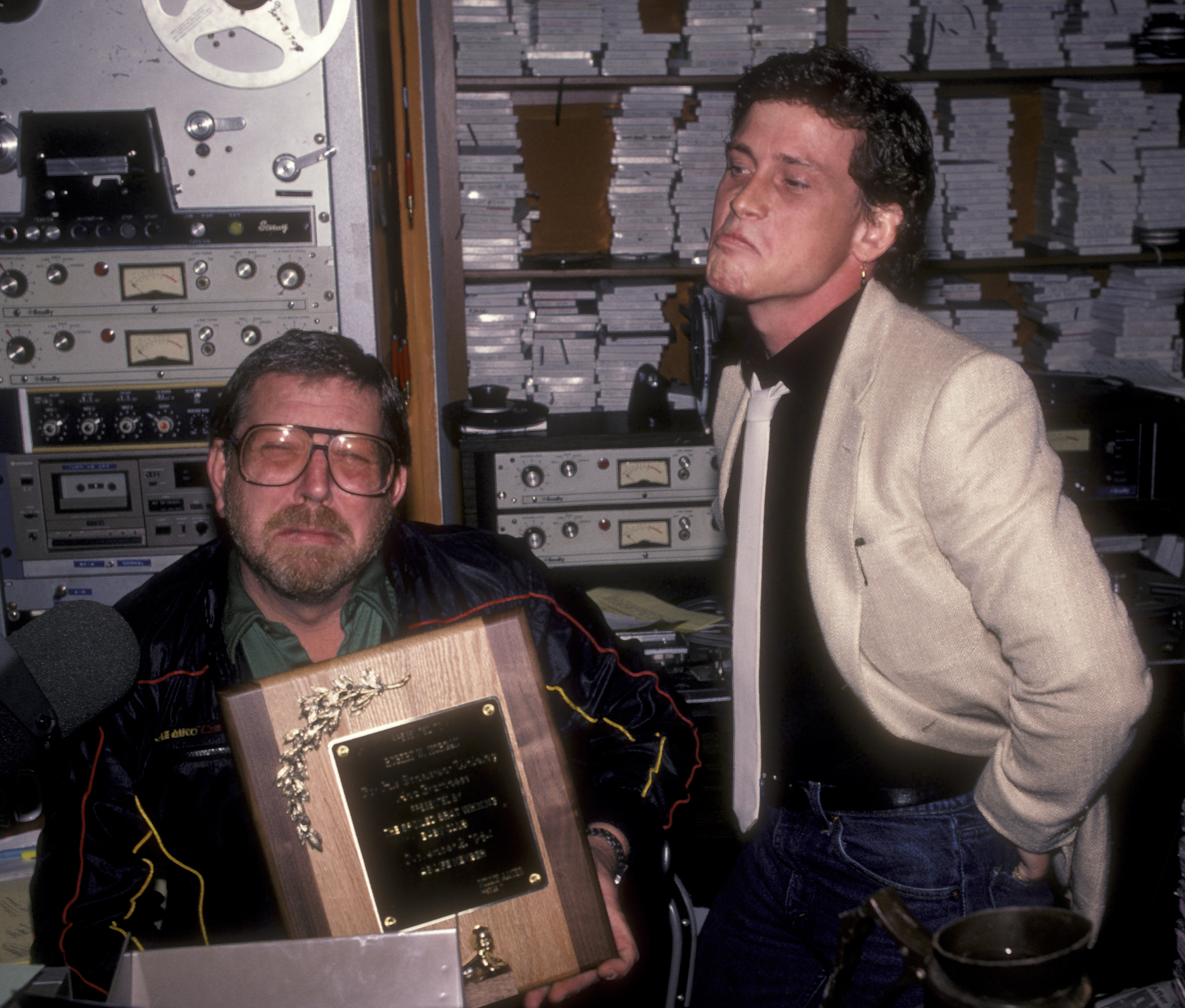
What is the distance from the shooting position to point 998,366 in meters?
1.12

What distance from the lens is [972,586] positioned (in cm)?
110

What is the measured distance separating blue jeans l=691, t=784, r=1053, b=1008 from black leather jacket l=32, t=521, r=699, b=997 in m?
Answer: 0.19

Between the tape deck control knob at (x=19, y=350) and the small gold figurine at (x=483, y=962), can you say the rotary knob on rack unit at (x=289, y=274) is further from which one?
the small gold figurine at (x=483, y=962)

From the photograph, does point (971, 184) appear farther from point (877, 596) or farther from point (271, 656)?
point (271, 656)

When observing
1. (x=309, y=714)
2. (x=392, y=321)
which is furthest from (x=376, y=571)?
(x=392, y=321)

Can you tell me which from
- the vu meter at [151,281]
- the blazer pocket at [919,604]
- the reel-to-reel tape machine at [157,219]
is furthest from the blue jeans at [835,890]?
the vu meter at [151,281]

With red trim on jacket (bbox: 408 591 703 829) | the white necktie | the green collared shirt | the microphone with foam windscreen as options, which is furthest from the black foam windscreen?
the white necktie

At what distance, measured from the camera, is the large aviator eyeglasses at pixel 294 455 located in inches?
54.3

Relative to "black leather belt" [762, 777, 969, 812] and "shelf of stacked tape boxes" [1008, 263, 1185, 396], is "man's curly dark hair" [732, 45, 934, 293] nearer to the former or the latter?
"black leather belt" [762, 777, 969, 812]

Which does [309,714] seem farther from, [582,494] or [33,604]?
[582,494]

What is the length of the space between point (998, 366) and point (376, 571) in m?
0.94

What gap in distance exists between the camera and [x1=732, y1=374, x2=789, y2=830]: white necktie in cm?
136

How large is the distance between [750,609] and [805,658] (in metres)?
0.10

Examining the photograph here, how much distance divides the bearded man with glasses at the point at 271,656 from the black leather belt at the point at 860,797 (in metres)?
0.22
